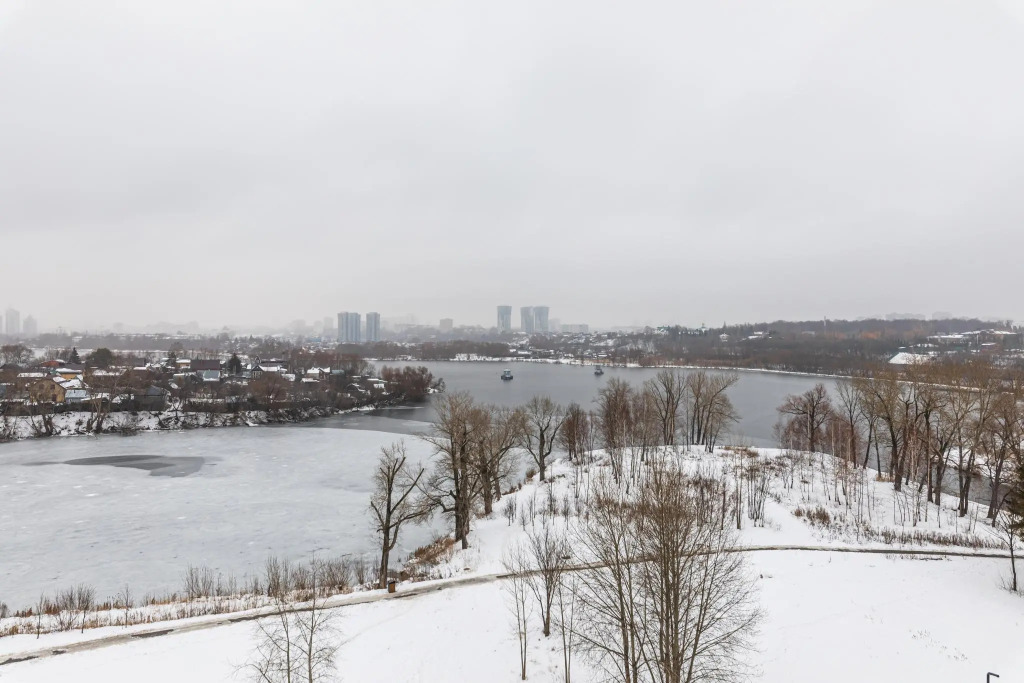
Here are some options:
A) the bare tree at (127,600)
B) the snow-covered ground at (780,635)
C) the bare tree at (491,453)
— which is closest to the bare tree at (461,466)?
the bare tree at (491,453)

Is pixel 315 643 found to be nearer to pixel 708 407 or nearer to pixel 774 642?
pixel 774 642

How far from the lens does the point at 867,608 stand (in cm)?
1184

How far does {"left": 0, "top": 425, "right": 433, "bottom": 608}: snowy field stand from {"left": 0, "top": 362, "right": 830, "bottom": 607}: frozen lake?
61 millimetres

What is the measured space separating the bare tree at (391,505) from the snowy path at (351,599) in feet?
3.79

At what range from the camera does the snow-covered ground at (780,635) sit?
32.1ft

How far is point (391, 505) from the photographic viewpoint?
1977 cm

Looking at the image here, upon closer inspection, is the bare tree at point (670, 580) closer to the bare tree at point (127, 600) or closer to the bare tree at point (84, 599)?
the bare tree at point (127, 600)

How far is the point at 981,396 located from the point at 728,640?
19.2 metres

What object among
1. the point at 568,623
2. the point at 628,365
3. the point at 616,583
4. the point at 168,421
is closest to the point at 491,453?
the point at 568,623

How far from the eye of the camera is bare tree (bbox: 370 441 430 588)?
50.0 ft

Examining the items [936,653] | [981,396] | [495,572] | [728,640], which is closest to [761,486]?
[981,396]

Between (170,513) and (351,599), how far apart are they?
14.3m

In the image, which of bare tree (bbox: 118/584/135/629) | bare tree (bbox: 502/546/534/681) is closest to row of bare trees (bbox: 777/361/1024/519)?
bare tree (bbox: 502/546/534/681)

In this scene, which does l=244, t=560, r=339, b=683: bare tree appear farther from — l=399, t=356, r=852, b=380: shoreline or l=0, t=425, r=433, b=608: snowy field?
l=399, t=356, r=852, b=380: shoreline
